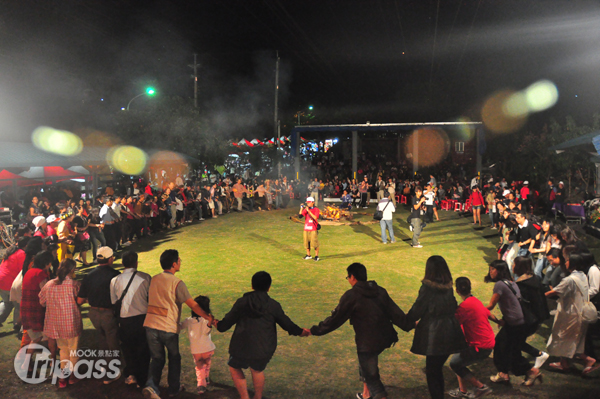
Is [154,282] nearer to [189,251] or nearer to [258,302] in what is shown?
[258,302]

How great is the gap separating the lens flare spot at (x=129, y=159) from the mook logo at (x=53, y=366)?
18041 millimetres

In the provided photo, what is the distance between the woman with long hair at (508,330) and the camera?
473 centimetres

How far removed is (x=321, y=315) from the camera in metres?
7.50

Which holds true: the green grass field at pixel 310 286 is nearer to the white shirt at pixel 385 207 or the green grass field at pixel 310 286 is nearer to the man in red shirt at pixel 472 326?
the man in red shirt at pixel 472 326

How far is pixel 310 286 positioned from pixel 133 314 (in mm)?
4874

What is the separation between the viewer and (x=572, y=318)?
207 inches

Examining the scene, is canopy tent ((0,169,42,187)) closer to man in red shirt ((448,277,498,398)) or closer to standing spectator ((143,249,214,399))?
standing spectator ((143,249,214,399))

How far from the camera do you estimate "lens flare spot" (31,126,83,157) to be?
19.1 m

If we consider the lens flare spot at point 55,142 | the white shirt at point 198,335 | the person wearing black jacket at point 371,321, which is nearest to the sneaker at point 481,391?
the person wearing black jacket at point 371,321

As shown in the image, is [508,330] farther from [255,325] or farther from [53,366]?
[53,366]

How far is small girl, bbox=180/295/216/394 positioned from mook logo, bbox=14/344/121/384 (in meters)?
1.17

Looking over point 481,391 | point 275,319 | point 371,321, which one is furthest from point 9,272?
point 481,391

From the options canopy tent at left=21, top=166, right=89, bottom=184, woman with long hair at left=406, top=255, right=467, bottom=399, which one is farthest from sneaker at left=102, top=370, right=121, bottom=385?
canopy tent at left=21, top=166, right=89, bottom=184

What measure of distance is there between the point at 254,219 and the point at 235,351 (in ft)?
49.0
